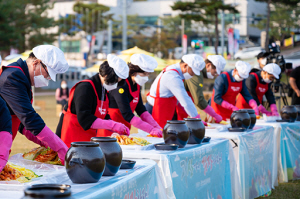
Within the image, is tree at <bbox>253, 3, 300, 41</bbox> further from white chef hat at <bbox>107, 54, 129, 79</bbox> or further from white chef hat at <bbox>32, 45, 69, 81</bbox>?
white chef hat at <bbox>32, 45, 69, 81</bbox>

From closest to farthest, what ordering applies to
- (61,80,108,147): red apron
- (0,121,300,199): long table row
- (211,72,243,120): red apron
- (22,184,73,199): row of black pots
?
(22,184,73,199): row of black pots
(0,121,300,199): long table row
(61,80,108,147): red apron
(211,72,243,120): red apron

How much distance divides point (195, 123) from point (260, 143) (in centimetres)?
139

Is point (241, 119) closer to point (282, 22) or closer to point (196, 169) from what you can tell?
point (196, 169)

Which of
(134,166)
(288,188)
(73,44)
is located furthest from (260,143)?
(73,44)

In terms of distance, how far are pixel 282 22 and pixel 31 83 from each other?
4820cm

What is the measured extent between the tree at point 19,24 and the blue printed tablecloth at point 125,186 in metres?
24.5

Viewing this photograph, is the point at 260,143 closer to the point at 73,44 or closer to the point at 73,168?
the point at 73,168

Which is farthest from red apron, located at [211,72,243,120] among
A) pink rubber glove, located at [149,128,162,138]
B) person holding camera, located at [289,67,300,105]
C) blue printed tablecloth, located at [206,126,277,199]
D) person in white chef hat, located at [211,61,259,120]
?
pink rubber glove, located at [149,128,162,138]

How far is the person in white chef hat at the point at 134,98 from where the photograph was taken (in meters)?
3.36

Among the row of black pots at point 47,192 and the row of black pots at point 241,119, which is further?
the row of black pots at point 241,119

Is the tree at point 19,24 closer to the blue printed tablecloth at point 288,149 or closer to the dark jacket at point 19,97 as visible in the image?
the blue printed tablecloth at point 288,149

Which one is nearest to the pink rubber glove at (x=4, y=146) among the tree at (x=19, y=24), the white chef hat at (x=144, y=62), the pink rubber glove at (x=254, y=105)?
the white chef hat at (x=144, y=62)

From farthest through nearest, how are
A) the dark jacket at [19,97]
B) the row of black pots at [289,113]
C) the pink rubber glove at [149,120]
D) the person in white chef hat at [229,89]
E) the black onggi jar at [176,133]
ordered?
the person in white chef hat at [229,89], the row of black pots at [289,113], the pink rubber glove at [149,120], the black onggi jar at [176,133], the dark jacket at [19,97]

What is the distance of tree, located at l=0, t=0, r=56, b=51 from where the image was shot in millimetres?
25533
